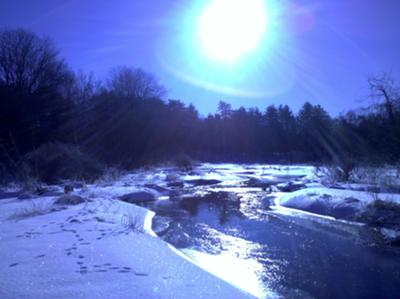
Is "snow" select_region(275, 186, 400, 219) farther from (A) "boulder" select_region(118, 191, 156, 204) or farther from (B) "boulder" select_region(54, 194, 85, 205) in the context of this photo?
→ (B) "boulder" select_region(54, 194, 85, 205)

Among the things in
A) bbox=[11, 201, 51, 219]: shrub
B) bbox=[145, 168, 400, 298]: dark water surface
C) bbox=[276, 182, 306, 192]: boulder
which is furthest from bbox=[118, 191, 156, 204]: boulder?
bbox=[276, 182, 306, 192]: boulder

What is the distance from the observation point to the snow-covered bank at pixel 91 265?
389 cm

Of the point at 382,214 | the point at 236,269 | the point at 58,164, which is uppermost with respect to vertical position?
the point at 58,164

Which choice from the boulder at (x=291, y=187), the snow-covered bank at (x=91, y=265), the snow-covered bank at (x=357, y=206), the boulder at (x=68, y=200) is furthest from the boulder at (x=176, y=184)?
the snow-covered bank at (x=91, y=265)

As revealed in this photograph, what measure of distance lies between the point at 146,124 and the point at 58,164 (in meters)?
33.4

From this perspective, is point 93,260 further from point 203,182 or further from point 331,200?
point 203,182

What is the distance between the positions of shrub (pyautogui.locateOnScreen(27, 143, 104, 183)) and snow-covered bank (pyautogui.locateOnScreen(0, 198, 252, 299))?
1326cm

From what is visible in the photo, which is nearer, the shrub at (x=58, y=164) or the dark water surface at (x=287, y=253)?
the dark water surface at (x=287, y=253)

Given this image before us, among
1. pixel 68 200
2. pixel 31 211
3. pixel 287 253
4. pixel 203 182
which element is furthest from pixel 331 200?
pixel 203 182

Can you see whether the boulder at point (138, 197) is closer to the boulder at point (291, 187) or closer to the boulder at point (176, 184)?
the boulder at point (176, 184)

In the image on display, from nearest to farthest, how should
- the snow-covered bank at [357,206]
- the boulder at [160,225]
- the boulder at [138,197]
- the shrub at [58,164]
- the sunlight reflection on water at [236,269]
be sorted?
the sunlight reflection on water at [236,269] → the boulder at [160,225] → the snow-covered bank at [357,206] → the boulder at [138,197] → the shrub at [58,164]

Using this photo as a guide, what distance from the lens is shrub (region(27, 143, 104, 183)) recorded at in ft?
66.8

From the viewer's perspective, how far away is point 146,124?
53875 mm

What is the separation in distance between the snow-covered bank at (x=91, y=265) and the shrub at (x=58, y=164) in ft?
43.5
